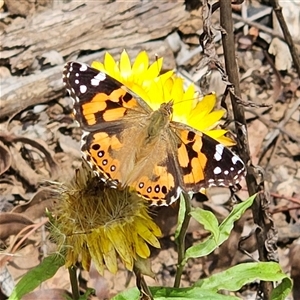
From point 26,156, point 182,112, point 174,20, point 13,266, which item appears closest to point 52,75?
point 26,156

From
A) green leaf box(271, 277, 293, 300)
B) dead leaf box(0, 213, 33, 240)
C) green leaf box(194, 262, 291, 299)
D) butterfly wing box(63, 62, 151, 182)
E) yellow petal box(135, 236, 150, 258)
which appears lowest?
green leaf box(271, 277, 293, 300)

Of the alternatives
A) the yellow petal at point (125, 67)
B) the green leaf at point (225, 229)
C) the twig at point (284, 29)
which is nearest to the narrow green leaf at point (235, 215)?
the green leaf at point (225, 229)

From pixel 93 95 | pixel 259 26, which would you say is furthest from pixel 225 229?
pixel 259 26

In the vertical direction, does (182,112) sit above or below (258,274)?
above

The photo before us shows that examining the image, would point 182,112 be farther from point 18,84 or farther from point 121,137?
point 18,84

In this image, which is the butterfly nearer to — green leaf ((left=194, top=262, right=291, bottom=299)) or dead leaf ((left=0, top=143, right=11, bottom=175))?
green leaf ((left=194, top=262, right=291, bottom=299))

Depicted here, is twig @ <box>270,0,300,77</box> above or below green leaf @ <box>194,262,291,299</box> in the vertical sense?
above

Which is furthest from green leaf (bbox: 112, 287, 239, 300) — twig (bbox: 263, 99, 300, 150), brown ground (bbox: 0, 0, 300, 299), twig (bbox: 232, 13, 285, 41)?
twig (bbox: 232, 13, 285, 41)
